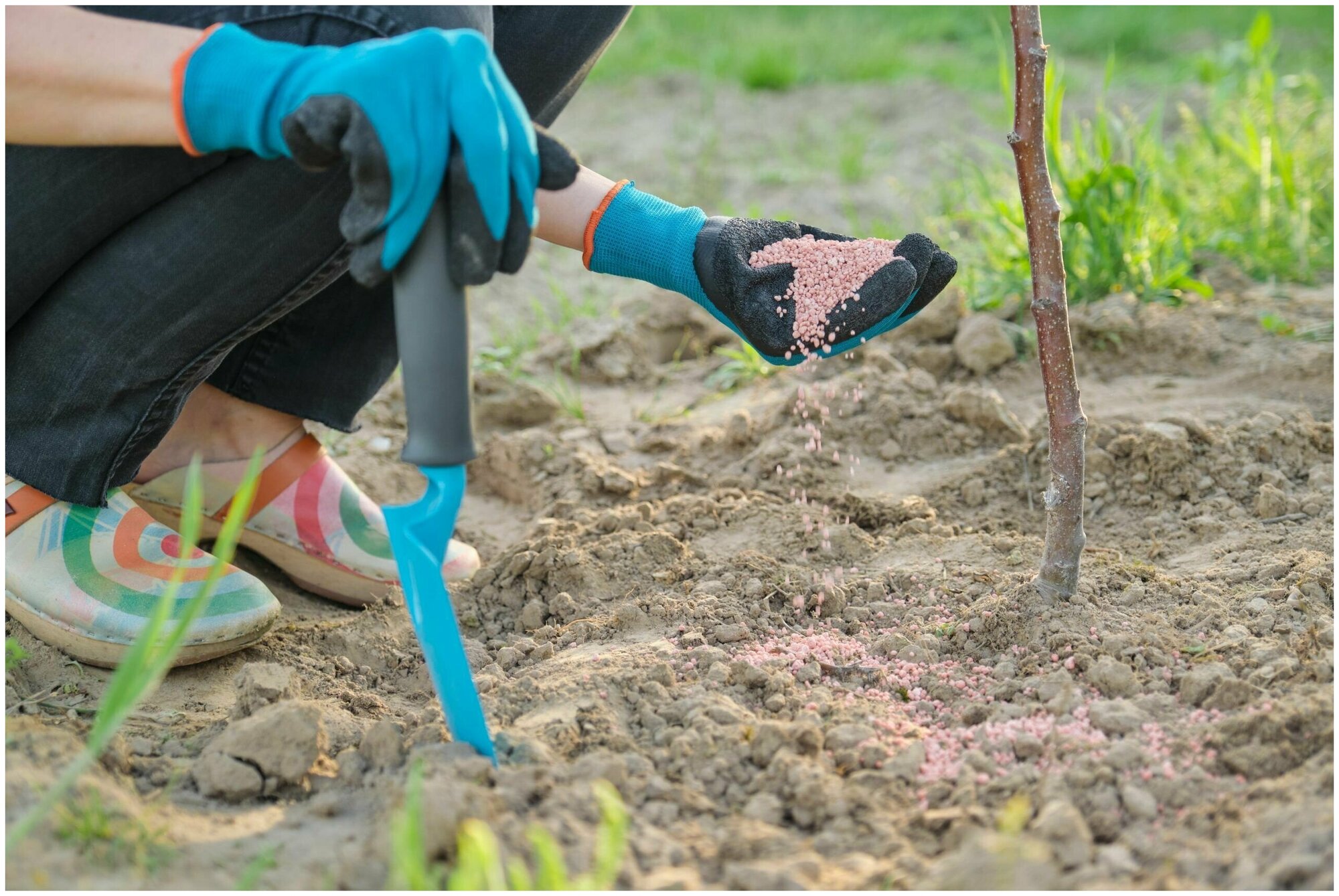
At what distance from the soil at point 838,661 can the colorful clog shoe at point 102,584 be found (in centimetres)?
6

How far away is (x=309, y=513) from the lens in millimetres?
Result: 1915

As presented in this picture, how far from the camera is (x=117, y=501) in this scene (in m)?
1.71

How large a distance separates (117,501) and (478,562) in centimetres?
55

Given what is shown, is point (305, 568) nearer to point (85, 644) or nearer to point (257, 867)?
point (85, 644)

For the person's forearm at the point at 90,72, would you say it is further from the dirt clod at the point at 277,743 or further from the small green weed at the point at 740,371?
the small green weed at the point at 740,371

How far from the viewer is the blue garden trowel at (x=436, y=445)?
1.19 meters

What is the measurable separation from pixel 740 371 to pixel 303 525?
1123 mm

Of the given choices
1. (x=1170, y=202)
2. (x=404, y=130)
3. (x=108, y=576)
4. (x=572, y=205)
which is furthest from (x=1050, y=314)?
(x=1170, y=202)

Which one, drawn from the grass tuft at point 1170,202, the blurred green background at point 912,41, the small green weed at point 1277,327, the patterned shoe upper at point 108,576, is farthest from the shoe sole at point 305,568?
the blurred green background at point 912,41

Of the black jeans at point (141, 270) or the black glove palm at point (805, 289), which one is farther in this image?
the black glove palm at point (805, 289)

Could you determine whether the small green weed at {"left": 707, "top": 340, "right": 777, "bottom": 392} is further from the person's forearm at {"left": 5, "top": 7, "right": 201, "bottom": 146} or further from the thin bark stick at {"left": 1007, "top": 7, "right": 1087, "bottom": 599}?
the person's forearm at {"left": 5, "top": 7, "right": 201, "bottom": 146}

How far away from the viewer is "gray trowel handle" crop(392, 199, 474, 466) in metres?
1.19

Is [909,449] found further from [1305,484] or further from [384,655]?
[384,655]

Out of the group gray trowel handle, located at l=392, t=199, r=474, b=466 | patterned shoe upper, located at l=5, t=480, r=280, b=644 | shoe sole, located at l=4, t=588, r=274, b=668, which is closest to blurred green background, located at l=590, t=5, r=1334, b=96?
patterned shoe upper, located at l=5, t=480, r=280, b=644
